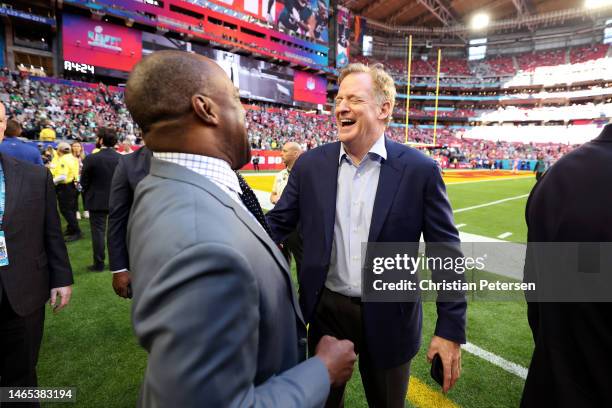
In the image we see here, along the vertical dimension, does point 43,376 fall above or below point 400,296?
below

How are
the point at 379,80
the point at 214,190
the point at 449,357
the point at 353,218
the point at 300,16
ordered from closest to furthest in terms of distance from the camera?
the point at 214,190 < the point at 449,357 < the point at 353,218 < the point at 379,80 < the point at 300,16

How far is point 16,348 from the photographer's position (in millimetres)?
2082

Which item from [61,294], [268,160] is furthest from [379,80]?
[268,160]

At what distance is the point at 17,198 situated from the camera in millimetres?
2096

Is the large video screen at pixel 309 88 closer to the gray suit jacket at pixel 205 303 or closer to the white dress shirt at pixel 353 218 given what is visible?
the white dress shirt at pixel 353 218

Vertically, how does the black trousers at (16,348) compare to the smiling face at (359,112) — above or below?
below

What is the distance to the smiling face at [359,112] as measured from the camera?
1.99m

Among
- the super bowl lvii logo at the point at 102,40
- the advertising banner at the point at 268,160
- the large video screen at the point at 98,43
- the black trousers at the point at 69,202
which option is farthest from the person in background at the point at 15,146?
the super bowl lvii logo at the point at 102,40

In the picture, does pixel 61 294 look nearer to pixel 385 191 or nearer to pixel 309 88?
pixel 385 191

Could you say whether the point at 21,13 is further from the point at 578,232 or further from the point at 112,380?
the point at 578,232

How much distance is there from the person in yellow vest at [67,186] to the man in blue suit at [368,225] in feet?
21.9

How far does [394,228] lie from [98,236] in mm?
5088

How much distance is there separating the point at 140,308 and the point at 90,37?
3662 centimetres

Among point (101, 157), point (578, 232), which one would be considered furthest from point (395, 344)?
point (101, 157)
